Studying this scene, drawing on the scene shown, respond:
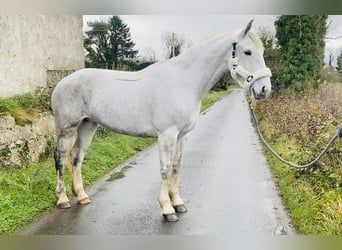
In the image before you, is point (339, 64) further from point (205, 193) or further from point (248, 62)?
point (205, 193)

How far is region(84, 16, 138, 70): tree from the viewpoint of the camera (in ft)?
8.91

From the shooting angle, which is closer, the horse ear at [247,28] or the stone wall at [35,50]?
the horse ear at [247,28]

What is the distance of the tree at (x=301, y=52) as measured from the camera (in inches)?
102

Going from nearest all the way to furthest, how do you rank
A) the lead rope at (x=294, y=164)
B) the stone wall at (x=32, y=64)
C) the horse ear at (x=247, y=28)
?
the horse ear at (x=247, y=28)
the lead rope at (x=294, y=164)
the stone wall at (x=32, y=64)

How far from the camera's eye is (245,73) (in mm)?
2533

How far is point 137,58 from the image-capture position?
2748 millimetres

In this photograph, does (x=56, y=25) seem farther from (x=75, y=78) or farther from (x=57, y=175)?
(x=57, y=175)

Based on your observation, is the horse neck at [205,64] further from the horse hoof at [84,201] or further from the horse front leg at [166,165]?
the horse hoof at [84,201]

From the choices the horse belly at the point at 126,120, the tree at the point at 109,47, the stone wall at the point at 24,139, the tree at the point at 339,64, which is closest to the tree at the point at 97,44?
the tree at the point at 109,47

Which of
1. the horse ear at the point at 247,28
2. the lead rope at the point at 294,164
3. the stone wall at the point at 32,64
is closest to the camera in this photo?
the horse ear at the point at 247,28

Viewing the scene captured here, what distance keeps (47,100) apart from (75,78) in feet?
0.73

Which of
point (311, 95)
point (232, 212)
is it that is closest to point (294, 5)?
point (311, 95)

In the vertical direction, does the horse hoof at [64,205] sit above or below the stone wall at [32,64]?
below

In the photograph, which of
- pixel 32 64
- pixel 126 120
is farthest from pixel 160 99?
pixel 32 64
